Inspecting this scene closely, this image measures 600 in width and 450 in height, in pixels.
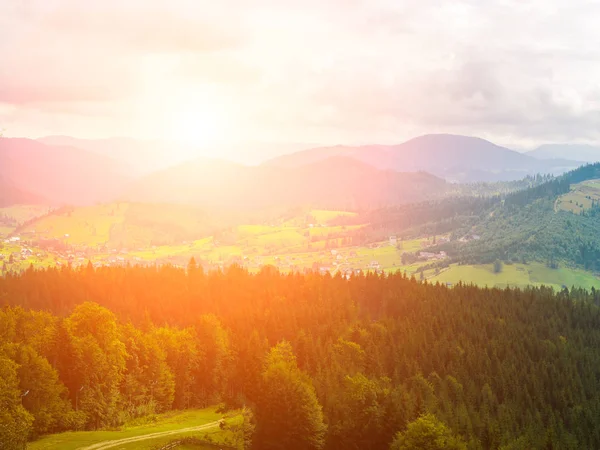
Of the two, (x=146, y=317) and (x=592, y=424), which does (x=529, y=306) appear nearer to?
(x=592, y=424)

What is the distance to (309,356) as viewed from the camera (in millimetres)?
89438

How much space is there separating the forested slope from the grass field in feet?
8.54

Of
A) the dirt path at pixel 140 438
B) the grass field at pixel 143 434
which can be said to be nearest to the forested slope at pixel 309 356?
the grass field at pixel 143 434

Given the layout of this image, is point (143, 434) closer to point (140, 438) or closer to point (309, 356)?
point (140, 438)

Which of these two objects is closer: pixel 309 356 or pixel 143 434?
pixel 143 434

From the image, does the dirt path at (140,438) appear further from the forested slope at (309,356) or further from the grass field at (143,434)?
the forested slope at (309,356)

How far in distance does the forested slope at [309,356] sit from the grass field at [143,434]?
260cm

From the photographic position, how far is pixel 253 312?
354 feet

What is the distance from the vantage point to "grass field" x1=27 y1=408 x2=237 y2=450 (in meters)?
56.8

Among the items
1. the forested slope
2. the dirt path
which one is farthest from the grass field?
the forested slope

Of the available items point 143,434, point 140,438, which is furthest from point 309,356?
point 140,438

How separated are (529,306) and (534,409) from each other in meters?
47.7

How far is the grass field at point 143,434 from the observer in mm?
56812

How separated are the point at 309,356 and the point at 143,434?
33433mm
